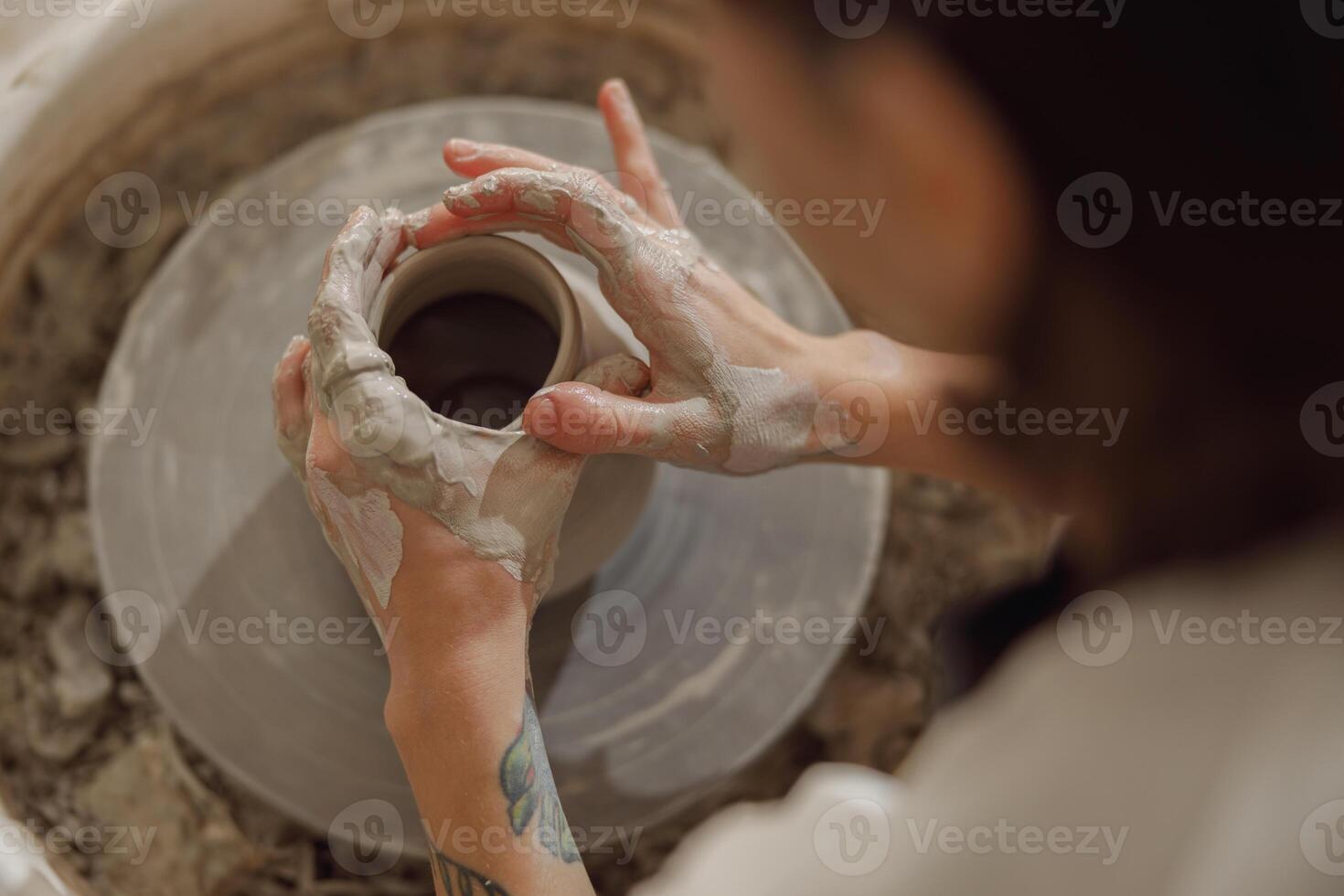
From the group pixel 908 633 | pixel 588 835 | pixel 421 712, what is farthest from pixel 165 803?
pixel 908 633

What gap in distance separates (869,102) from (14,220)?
1642mm

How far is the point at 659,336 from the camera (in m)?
1.12

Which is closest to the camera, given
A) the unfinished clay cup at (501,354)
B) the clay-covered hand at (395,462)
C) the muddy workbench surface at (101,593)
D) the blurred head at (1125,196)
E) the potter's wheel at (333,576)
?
the blurred head at (1125,196)

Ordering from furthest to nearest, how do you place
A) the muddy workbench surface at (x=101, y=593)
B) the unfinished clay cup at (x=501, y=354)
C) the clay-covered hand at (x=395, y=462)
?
1. the muddy workbench surface at (x=101, y=593)
2. the unfinished clay cup at (x=501, y=354)
3. the clay-covered hand at (x=395, y=462)

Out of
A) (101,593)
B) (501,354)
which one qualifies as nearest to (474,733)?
(501,354)

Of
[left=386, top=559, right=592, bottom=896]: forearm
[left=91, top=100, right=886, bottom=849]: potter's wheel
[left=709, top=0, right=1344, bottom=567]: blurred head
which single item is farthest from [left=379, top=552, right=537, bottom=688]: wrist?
[left=709, top=0, right=1344, bottom=567]: blurred head

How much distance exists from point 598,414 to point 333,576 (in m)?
0.66

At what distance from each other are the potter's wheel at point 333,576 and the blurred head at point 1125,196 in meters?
0.71

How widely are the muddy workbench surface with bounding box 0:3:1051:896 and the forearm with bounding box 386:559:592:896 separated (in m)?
0.59

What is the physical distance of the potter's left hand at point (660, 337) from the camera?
107 cm

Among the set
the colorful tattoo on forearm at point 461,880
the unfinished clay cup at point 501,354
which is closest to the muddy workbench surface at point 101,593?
the colorful tattoo on forearm at point 461,880

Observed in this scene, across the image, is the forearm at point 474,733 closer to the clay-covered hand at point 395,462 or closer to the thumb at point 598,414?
the clay-covered hand at point 395,462

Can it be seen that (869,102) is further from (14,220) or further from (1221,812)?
(14,220)

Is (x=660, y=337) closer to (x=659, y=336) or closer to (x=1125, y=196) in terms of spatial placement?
(x=659, y=336)
